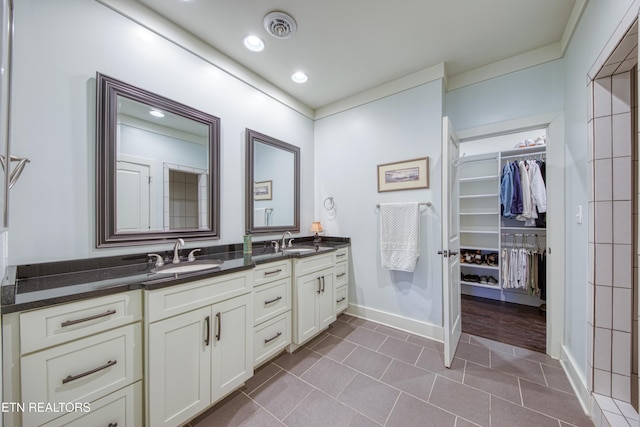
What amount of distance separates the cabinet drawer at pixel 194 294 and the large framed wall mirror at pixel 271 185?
0.82m

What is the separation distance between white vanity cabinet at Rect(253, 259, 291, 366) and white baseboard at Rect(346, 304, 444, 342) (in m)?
1.04

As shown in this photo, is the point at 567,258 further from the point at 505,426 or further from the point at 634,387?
the point at 505,426

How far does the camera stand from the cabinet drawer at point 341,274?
100 inches

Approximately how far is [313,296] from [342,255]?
658 millimetres

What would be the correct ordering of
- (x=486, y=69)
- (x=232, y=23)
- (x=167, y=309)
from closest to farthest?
1. (x=167, y=309)
2. (x=232, y=23)
3. (x=486, y=69)

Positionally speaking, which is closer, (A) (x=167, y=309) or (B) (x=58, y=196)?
(A) (x=167, y=309)

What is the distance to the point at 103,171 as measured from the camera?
4.62 ft

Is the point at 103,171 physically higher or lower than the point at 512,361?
higher

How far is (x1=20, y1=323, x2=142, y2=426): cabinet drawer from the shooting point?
0.86 meters

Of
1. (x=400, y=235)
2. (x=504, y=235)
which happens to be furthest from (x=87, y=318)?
(x=504, y=235)

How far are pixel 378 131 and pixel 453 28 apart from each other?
3.36ft

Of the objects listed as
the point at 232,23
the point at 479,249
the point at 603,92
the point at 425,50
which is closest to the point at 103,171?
the point at 232,23

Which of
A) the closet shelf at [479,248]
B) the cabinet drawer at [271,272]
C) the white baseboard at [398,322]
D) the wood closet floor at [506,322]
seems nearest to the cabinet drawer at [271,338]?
the cabinet drawer at [271,272]

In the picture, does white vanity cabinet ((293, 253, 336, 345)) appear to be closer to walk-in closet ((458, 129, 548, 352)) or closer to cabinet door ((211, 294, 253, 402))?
cabinet door ((211, 294, 253, 402))
